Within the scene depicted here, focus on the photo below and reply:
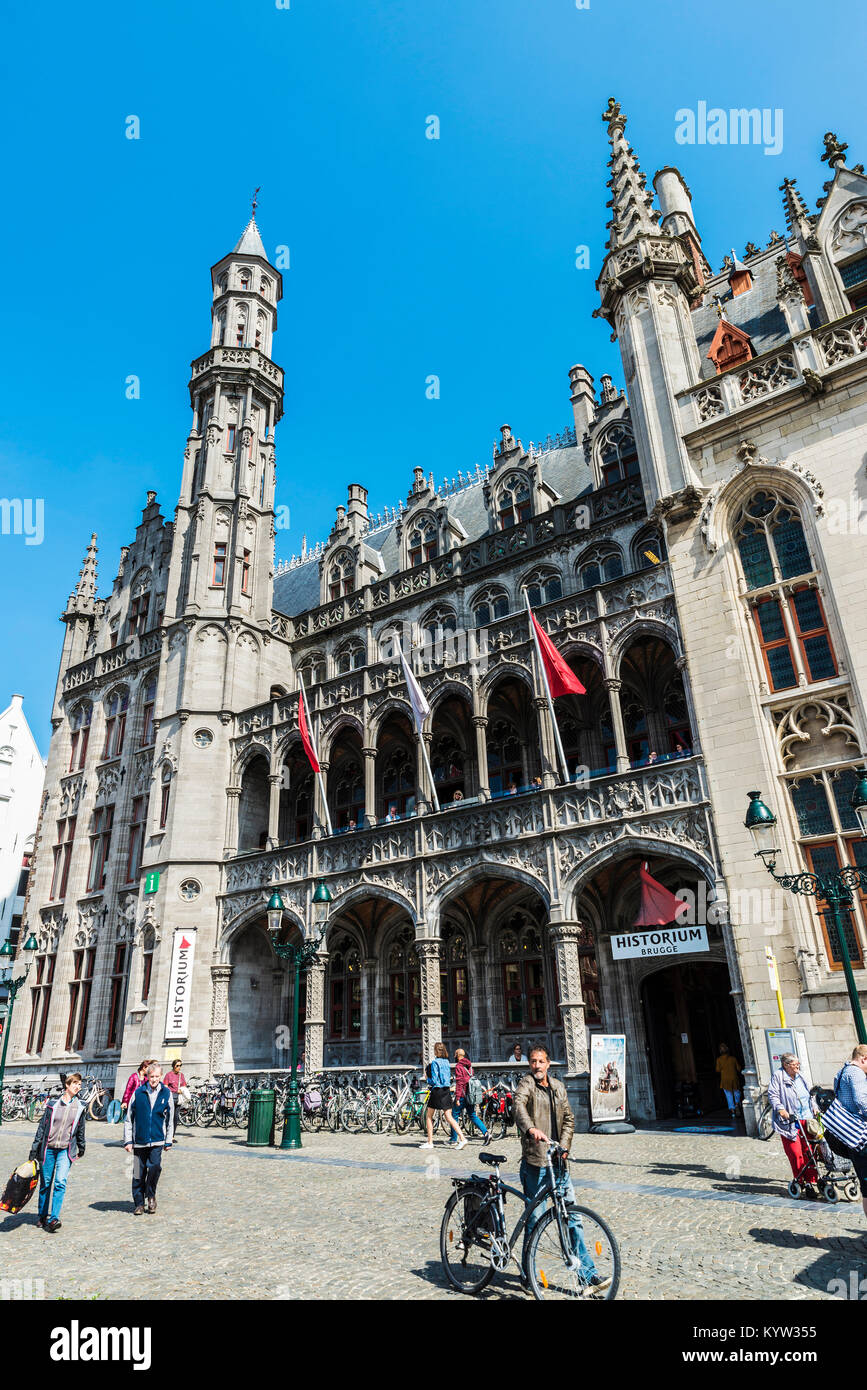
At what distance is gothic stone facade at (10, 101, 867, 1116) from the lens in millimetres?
17328

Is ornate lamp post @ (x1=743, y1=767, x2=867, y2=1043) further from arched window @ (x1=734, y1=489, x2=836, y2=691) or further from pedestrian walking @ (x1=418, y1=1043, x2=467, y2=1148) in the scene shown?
pedestrian walking @ (x1=418, y1=1043, x2=467, y2=1148)

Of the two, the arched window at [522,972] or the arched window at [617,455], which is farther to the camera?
the arched window at [617,455]

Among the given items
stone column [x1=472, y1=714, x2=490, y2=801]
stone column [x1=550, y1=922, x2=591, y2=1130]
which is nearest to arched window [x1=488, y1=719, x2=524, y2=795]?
stone column [x1=472, y1=714, x2=490, y2=801]

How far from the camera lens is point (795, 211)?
2123cm

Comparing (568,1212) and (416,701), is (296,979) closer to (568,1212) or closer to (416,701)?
(416,701)

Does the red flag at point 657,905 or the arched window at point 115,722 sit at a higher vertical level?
the arched window at point 115,722

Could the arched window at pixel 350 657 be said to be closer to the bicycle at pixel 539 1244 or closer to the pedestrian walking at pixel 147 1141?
the pedestrian walking at pixel 147 1141

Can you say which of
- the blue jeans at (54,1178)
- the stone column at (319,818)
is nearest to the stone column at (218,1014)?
the stone column at (319,818)

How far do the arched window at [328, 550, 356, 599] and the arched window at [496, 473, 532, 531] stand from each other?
6436 mm

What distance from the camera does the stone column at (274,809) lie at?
986 inches

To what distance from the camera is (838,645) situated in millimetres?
16891

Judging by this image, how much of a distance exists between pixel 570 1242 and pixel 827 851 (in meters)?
12.5

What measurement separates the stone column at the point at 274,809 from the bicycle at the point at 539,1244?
62.8 ft

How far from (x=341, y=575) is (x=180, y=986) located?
15212mm
